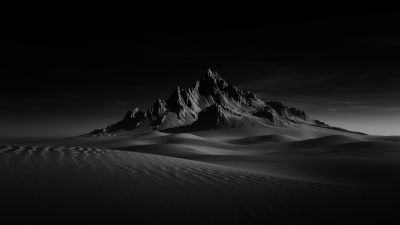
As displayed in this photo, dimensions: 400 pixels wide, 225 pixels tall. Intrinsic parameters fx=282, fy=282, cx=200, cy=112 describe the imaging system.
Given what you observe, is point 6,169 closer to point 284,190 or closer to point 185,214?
point 185,214

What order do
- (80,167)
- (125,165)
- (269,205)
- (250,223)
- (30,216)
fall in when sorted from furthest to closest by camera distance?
(125,165) < (80,167) < (269,205) < (250,223) < (30,216)

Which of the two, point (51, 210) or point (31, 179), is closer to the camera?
point (51, 210)

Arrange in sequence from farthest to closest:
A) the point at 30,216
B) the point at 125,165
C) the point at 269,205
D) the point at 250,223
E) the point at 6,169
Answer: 1. the point at 125,165
2. the point at 6,169
3. the point at 269,205
4. the point at 250,223
5. the point at 30,216

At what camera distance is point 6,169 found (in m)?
8.83

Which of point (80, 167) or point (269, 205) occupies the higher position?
point (80, 167)

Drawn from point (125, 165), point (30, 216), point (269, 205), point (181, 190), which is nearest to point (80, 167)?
point (125, 165)

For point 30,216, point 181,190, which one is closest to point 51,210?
point 30,216

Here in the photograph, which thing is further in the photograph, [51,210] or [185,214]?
[185,214]

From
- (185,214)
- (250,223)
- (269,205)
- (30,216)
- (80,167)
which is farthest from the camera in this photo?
(80,167)

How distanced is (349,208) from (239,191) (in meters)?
2.81

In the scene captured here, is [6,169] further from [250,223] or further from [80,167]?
[250,223]

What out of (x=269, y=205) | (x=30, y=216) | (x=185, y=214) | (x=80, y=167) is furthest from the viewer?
(x=80, y=167)

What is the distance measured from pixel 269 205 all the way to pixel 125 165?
21.7ft

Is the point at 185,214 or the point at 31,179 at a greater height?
the point at 31,179
